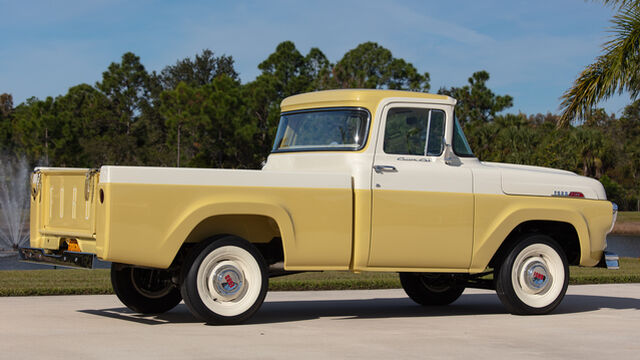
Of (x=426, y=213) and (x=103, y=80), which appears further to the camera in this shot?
(x=103, y=80)

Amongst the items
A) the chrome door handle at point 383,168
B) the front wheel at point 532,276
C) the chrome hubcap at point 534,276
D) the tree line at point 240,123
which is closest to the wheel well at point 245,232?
the chrome door handle at point 383,168

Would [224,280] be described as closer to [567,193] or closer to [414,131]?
[414,131]

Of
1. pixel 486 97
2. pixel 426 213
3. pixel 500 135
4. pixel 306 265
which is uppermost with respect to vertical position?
pixel 486 97

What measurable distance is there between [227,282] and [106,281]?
524 cm

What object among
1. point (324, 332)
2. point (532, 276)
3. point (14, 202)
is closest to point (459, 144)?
point (532, 276)

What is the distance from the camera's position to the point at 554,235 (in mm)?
10062

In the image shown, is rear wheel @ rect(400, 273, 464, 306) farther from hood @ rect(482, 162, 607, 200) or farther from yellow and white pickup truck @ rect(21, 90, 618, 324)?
hood @ rect(482, 162, 607, 200)

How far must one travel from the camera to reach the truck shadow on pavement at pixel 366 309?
8.76m

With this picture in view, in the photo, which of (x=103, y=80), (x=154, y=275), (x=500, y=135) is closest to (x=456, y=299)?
(x=154, y=275)

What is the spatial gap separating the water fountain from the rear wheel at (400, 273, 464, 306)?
9.65 meters

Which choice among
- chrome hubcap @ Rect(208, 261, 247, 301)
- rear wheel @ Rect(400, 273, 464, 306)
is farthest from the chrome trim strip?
rear wheel @ Rect(400, 273, 464, 306)

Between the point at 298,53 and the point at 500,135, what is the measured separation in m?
26.8

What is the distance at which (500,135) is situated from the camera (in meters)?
54.3

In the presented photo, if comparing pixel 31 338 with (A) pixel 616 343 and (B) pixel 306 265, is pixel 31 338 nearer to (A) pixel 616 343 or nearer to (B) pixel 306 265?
(B) pixel 306 265
